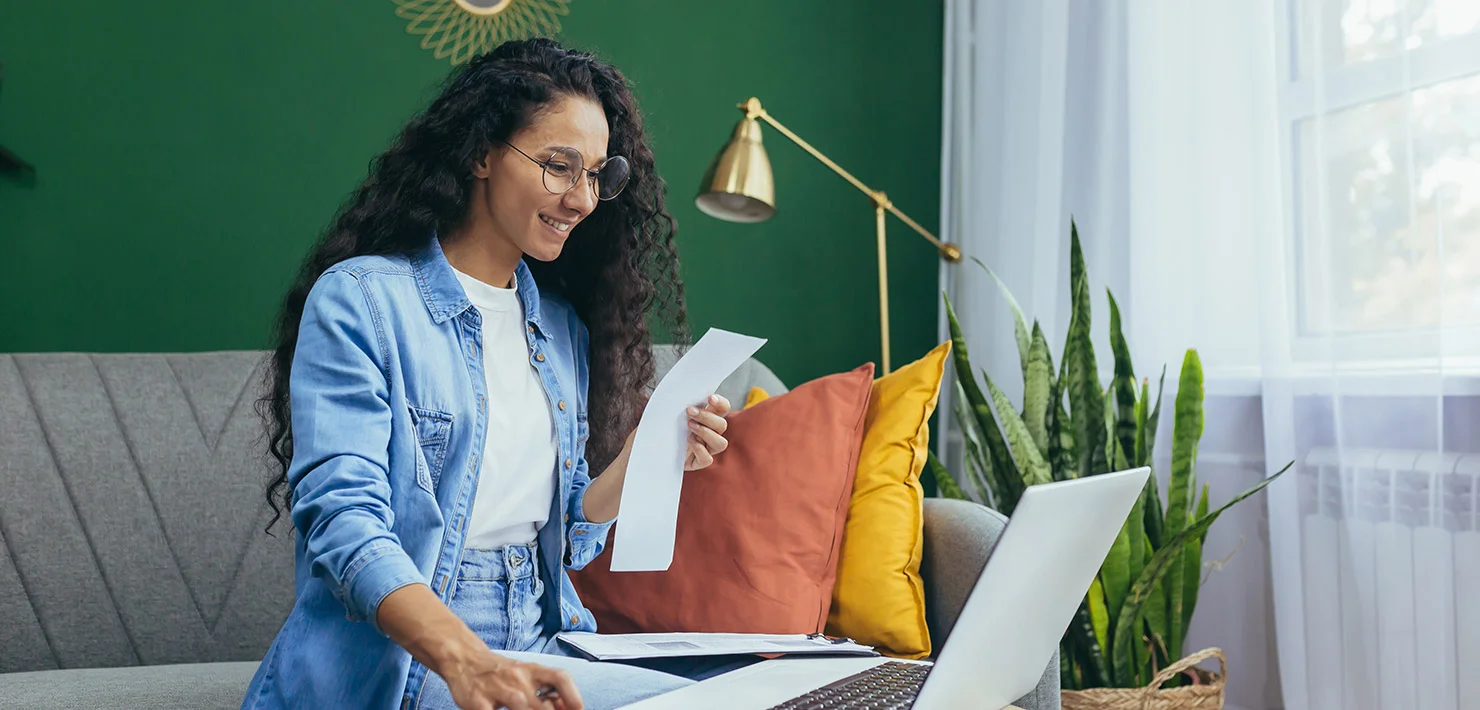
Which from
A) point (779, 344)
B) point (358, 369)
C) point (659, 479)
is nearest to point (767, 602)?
point (659, 479)

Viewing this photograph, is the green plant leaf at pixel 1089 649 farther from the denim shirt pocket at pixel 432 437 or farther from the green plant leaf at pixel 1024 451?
the denim shirt pocket at pixel 432 437

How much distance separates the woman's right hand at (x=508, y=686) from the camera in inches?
28.7

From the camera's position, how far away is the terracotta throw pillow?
1.45 metres

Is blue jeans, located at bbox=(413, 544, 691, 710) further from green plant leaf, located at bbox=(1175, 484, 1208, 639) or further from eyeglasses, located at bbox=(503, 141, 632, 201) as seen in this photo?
green plant leaf, located at bbox=(1175, 484, 1208, 639)

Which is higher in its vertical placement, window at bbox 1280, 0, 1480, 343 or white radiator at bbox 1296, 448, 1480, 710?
→ window at bbox 1280, 0, 1480, 343

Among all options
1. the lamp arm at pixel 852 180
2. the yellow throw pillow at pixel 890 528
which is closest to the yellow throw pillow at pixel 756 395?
the yellow throw pillow at pixel 890 528

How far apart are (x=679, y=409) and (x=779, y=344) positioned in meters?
1.56

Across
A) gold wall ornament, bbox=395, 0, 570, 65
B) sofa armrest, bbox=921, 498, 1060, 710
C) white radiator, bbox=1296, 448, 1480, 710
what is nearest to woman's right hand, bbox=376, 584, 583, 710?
sofa armrest, bbox=921, 498, 1060, 710

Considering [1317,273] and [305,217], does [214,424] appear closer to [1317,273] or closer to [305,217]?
[305,217]

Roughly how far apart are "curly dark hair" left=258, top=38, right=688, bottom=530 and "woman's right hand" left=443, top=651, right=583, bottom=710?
0.50 m

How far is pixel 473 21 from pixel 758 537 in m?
1.69

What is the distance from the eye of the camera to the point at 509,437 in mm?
1253

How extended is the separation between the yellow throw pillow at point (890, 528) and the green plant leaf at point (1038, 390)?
30 cm

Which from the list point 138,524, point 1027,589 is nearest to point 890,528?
point 1027,589
